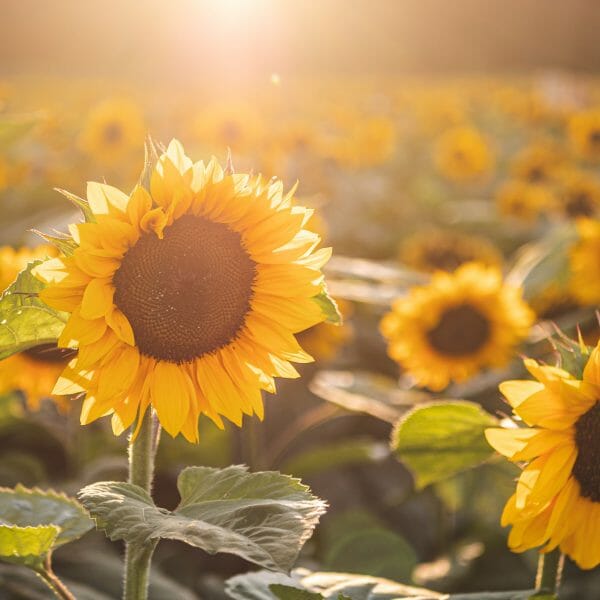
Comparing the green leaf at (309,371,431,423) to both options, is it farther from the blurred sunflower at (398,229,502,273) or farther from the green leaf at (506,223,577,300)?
the blurred sunflower at (398,229,502,273)

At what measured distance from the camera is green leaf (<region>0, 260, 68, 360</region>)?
3.50 feet

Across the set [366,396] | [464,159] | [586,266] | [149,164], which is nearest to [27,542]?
[149,164]

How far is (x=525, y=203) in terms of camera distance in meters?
4.59

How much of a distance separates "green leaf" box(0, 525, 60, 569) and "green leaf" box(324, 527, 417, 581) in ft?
3.34

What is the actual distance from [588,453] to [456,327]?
4.42 feet

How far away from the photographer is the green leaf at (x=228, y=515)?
922 millimetres

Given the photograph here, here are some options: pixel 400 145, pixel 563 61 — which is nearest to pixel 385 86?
pixel 400 145

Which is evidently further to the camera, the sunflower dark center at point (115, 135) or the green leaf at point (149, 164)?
the sunflower dark center at point (115, 135)

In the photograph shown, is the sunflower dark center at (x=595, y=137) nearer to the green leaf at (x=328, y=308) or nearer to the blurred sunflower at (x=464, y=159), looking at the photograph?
the blurred sunflower at (x=464, y=159)

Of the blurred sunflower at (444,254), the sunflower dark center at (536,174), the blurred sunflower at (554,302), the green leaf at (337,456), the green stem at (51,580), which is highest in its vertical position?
the sunflower dark center at (536,174)

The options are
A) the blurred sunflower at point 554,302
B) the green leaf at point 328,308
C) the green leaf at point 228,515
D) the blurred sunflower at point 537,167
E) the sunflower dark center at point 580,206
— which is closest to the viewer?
the green leaf at point 228,515

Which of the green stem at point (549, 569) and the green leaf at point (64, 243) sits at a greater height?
the green leaf at point (64, 243)

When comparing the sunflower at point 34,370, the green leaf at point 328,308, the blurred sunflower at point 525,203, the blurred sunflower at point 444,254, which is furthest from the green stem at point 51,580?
the blurred sunflower at point 525,203

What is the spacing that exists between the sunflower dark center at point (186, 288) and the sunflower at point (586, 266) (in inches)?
60.1
